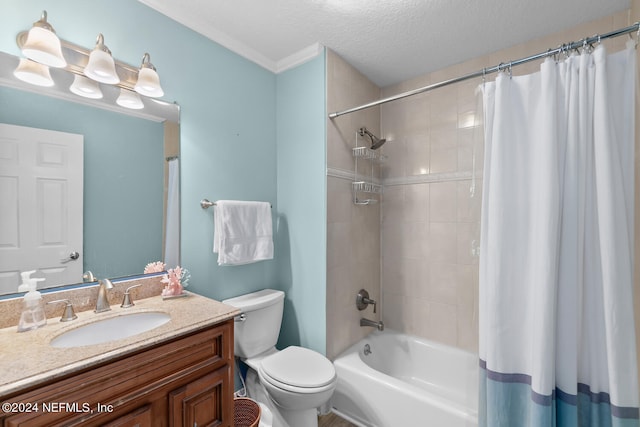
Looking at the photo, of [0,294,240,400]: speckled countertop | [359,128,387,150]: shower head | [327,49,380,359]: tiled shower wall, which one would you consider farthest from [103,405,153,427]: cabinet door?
[359,128,387,150]: shower head

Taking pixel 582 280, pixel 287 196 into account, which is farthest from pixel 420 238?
pixel 582 280

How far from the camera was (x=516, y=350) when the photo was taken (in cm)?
110

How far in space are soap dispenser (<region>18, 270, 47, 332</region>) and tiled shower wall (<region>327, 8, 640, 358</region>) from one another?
141cm

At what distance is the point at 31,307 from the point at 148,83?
1.09 meters

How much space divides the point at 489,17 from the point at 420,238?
151 centimetres

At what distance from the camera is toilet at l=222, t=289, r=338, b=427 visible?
1.44m

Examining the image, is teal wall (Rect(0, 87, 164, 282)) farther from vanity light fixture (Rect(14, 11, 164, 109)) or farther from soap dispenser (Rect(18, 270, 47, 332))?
soap dispenser (Rect(18, 270, 47, 332))

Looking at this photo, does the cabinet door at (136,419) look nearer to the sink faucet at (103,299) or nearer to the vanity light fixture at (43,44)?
the sink faucet at (103,299)

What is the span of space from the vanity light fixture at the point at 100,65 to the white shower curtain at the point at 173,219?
0.47 meters

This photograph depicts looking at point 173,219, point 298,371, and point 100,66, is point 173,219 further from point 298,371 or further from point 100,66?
point 298,371

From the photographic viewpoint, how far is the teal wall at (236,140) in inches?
56.5

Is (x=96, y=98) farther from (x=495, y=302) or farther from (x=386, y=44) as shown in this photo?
(x=495, y=302)

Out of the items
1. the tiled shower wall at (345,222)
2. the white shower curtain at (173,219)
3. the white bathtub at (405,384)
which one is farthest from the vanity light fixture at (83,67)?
the white bathtub at (405,384)

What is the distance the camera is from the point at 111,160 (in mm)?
1356
